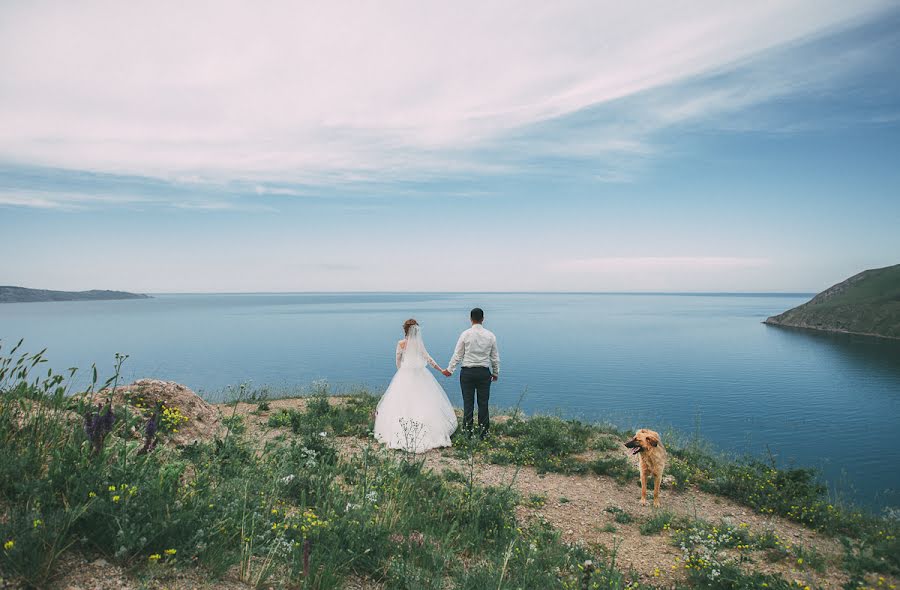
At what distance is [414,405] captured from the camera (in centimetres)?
1196

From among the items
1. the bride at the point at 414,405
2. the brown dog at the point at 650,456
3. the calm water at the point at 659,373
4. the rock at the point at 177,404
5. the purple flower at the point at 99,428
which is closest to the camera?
the purple flower at the point at 99,428

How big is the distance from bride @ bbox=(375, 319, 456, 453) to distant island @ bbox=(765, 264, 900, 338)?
9171 cm

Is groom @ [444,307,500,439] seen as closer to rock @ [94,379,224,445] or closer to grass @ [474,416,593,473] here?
grass @ [474,416,593,473]

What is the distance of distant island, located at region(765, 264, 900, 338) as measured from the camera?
7638cm

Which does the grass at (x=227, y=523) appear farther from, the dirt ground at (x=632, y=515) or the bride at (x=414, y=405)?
the bride at (x=414, y=405)

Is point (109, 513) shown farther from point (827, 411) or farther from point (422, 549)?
point (827, 411)

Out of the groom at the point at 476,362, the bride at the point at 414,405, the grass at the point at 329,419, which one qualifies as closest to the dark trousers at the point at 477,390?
the groom at the point at 476,362

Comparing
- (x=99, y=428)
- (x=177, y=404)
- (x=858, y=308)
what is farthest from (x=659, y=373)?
(x=858, y=308)

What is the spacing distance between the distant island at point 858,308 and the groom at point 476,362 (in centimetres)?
9069

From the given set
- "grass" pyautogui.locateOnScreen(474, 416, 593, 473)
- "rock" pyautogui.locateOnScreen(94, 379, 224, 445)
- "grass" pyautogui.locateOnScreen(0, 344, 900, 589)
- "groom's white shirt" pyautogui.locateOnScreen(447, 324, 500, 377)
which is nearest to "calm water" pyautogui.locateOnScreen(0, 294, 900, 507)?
"grass" pyautogui.locateOnScreen(474, 416, 593, 473)

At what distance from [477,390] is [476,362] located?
2.80 feet

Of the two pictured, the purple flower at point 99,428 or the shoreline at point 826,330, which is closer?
the purple flower at point 99,428

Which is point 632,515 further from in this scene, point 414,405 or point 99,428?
point 99,428

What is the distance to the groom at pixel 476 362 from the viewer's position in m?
12.0
